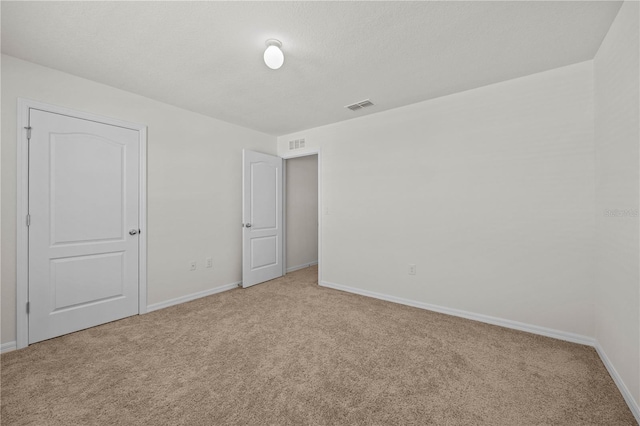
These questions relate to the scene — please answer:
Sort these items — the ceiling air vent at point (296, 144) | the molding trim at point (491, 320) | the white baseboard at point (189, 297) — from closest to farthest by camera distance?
the molding trim at point (491, 320) → the white baseboard at point (189, 297) → the ceiling air vent at point (296, 144)

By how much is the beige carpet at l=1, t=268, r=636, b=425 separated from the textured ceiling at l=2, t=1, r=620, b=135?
2469mm

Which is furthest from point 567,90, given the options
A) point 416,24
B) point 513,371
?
point 513,371

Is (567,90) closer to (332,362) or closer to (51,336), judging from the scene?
(332,362)

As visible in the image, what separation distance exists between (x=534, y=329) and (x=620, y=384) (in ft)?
2.54

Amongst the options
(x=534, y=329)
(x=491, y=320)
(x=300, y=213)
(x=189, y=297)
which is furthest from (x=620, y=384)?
(x=300, y=213)

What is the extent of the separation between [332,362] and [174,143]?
307 cm

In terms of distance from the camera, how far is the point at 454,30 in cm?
187

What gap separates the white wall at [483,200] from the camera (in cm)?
231

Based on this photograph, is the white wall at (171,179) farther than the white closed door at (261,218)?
No

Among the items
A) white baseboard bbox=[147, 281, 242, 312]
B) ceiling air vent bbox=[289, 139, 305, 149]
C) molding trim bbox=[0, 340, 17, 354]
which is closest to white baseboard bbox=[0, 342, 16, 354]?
molding trim bbox=[0, 340, 17, 354]

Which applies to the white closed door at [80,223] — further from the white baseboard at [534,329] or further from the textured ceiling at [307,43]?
the white baseboard at [534,329]

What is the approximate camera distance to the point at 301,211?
5.20 metres

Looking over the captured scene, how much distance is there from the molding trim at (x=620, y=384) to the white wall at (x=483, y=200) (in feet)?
0.80

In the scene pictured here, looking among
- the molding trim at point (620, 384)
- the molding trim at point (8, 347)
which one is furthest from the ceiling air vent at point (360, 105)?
the molding trim at point (8, 347)
